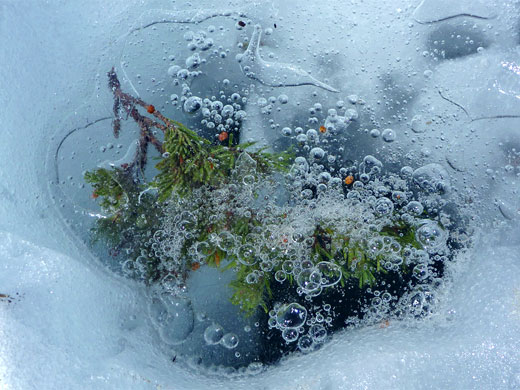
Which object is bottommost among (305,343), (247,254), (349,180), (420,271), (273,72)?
(305,343)

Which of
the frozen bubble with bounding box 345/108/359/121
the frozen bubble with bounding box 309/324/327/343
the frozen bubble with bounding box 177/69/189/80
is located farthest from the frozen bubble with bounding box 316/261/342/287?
the frozen bubble with bounding box 177/69/189/80

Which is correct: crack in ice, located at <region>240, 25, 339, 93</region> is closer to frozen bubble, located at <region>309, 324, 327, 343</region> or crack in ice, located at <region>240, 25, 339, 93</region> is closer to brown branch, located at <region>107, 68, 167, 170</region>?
brown branch, located at <region>107, 68, 167, 170</region>

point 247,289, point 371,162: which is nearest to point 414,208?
point 371,162

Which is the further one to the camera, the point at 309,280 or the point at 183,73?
the point at 183,73

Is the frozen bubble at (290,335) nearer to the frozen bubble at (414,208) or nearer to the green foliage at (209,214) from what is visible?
the green foliage at (209,214)

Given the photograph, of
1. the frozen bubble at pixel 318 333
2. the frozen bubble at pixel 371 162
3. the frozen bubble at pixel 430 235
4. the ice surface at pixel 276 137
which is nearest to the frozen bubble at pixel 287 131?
the ice surface at pixel 276 137

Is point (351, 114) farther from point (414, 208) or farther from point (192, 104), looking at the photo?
point (192, 104)

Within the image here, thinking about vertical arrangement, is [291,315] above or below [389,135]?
below
